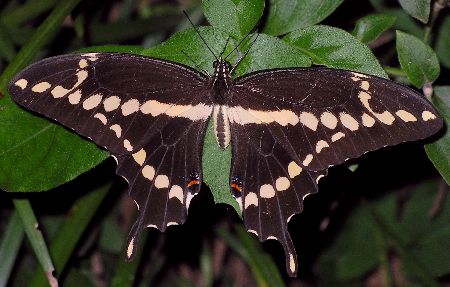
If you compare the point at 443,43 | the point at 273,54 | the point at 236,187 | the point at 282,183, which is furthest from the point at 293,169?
the point at 443,43

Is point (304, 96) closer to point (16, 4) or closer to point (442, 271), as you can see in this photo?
point (442, 271)

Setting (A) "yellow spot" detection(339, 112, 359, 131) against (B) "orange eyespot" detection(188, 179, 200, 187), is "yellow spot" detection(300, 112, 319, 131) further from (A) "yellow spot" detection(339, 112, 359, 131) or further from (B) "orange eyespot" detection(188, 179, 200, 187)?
(B) "orange eyespot" detection(188, 179, 200, 187)

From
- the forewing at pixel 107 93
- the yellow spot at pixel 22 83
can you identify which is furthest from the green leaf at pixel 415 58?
the yellow spot at pixel 22 83

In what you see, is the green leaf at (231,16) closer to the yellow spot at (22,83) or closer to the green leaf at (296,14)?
the green leaf at (296,14)

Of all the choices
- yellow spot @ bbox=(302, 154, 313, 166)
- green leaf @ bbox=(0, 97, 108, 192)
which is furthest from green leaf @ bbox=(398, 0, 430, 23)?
green leaf @ bbox=(0, 97, 108, 192)

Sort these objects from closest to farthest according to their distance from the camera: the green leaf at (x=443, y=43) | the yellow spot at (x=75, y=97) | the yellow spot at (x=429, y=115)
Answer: the yellow spot at (x=429, y=115)
the yellow spot at (x=75, y=97)
the green leaf at (x=443, y=43)

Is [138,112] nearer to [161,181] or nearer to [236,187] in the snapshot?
[161,181]
